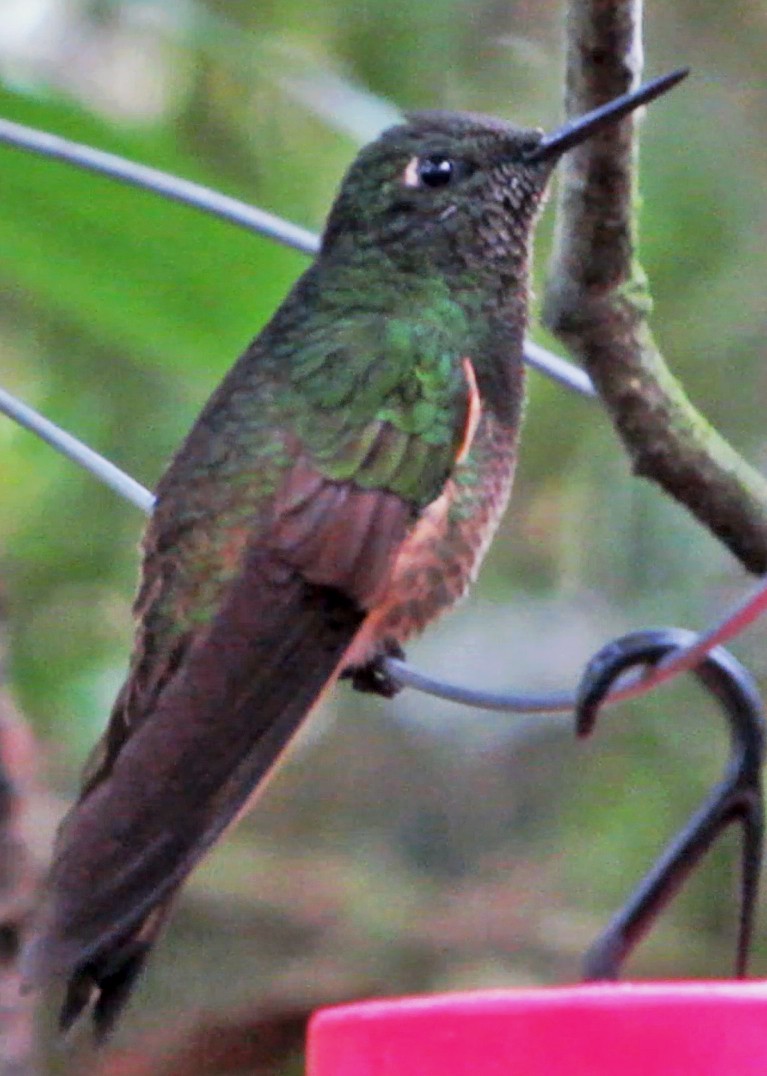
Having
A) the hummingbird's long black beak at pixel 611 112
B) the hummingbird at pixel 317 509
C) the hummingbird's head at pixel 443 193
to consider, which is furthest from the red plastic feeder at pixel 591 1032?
the hummingbird's head at pixel 443 193

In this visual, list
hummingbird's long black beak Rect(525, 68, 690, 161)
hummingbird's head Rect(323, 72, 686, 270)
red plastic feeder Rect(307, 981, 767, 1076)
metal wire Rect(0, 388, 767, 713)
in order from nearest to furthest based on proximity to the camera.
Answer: red plastic feeder Rect(307, 981, 767, 1076), metal wire Rect(0, 388, 767, 713), hummingbird's long black beak Rect(525, 68, 690, 161), hummingbird's head Rect(323, 72, 686, 270)

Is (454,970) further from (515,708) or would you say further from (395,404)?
(515,708)

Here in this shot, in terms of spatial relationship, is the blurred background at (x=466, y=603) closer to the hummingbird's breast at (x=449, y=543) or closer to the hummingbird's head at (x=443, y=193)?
the hummingbird's head at (x=443, y=193)

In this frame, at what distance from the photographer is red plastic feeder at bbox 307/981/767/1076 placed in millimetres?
1357

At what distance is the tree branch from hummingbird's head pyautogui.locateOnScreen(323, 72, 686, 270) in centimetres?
46

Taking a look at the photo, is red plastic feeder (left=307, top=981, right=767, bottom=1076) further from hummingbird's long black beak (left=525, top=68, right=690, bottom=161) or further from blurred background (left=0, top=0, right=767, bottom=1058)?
blurred background (left=0, top=0, right=767, bottom=1058)

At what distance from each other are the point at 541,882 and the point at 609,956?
9.83 feet

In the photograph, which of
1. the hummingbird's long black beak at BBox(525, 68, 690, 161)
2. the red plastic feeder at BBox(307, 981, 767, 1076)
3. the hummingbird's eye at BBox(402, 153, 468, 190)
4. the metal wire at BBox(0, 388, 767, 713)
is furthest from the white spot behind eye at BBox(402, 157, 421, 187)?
the red plastic feeder at BBox(307, 981, 767, 1076)

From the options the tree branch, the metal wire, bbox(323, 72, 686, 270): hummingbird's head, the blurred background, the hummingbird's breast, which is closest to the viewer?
the metal wire

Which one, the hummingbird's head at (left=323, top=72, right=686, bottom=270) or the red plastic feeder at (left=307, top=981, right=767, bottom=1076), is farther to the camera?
the hummingbird's head at (left=323, top=72, right=686, bottom=270)

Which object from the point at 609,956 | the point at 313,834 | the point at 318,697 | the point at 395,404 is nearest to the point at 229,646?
the point at 318,697

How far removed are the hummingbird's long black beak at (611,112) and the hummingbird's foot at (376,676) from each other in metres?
0.69

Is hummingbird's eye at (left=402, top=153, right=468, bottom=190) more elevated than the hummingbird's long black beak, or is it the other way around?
the hummingbird's long black beak

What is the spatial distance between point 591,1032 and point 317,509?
109cm
